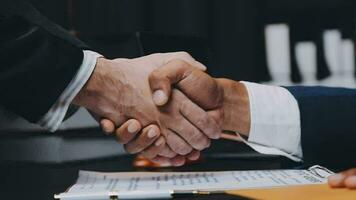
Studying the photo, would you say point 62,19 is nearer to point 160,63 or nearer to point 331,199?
point 160,63

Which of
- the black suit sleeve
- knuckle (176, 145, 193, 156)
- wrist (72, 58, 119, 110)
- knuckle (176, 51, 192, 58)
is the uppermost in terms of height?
the black suit sleeve

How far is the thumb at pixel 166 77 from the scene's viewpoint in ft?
2.28

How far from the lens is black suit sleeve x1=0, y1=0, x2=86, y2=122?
0.58 m

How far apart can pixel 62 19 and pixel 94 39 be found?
0.06 m

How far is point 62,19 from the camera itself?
0.84m

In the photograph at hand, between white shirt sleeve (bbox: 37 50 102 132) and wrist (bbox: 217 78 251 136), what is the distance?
19 centimetres

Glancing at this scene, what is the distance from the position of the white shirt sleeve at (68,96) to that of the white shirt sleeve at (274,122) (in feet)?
0.75

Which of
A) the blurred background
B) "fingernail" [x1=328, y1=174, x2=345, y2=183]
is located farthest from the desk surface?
"fingernail" [x1=328, y1=174, x2=345, y2=183]

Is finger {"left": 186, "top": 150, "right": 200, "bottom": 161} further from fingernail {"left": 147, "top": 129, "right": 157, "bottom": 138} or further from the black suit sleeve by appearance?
the black suit sleeve

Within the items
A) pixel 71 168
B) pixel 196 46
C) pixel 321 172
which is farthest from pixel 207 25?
pixel 321 172

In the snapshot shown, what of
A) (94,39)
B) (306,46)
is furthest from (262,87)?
(306,46)

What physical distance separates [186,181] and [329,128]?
22cm

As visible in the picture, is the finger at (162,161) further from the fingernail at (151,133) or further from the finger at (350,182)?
the finger at (350,182)

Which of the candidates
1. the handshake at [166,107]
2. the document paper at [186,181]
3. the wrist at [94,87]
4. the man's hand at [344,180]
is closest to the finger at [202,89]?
the handshake at [166,107]
